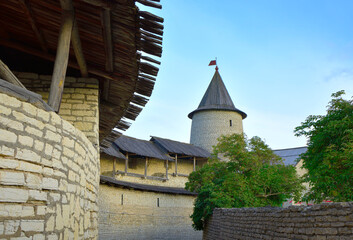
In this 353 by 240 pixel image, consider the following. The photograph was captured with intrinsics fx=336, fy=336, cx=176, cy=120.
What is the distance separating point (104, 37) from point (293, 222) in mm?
4402

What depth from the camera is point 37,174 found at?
3121 millimetres

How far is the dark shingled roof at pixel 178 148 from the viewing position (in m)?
25.0

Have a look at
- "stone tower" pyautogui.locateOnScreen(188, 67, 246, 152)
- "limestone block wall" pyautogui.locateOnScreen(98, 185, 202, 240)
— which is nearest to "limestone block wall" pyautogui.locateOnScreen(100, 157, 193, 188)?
"limestone block wall" pyautogui.locateOnScreen(98, 185, 202, 240)

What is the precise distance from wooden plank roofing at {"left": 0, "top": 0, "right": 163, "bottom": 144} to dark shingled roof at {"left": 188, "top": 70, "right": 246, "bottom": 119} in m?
24.7

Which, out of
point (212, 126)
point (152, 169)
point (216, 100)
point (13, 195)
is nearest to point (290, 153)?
point (212, 126)

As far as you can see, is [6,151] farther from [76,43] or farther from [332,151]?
[332,151]

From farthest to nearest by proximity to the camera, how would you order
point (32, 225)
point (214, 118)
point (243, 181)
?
point (214, 118) → point (243, 181) → point (32, 225)

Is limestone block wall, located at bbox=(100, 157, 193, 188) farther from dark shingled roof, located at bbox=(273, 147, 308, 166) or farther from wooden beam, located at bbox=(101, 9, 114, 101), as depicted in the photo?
wooden beam, located at bbox=(101, 9, 114, 101)

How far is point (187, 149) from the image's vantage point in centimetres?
2669

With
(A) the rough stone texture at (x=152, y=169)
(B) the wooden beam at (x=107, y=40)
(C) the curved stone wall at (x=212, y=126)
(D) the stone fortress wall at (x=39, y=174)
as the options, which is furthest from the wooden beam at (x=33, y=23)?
(C) the curved stone wall at (x=212, y=126)

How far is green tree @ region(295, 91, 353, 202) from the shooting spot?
410 inches

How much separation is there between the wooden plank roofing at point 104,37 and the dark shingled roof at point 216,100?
24.7 metres

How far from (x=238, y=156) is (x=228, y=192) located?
220 centimetres

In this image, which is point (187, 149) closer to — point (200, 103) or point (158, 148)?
point (158, 148)
